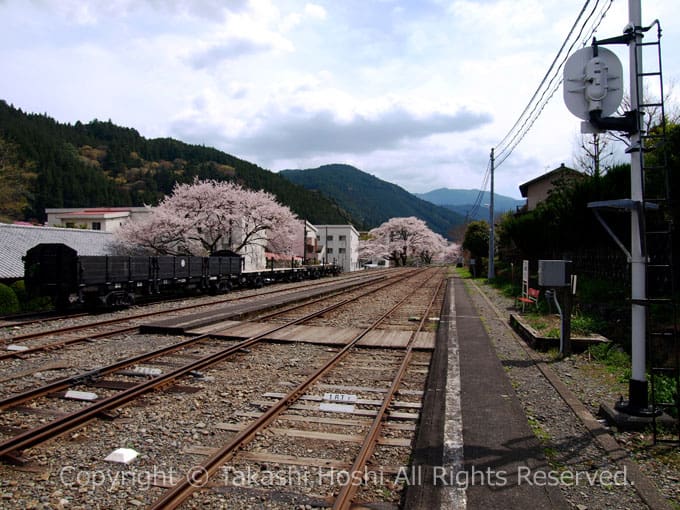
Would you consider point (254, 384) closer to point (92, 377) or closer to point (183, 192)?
point (92, 377)

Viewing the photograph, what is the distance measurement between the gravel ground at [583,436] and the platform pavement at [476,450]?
7.8 inches

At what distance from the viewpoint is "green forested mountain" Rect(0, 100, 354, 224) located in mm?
92250

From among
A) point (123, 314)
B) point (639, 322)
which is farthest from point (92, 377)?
point (123, 314)

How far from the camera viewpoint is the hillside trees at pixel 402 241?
93.7 meters

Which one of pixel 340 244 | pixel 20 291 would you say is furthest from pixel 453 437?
pixel 340 244

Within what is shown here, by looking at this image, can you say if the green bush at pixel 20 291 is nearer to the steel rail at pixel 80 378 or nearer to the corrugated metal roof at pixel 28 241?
the corrugated metal roof at pixel 28 241

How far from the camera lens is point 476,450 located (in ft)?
15.7

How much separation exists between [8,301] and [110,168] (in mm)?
122469

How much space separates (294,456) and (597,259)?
18.9 m

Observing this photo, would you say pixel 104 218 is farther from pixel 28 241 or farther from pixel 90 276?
pixel 90 276

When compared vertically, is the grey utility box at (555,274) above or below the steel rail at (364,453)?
above

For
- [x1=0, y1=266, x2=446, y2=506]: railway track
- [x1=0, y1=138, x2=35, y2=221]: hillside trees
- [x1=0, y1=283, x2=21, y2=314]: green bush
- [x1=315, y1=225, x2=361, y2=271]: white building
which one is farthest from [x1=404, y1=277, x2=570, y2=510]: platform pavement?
[x1=315, y1=225, x2=361, y2=271]: white building

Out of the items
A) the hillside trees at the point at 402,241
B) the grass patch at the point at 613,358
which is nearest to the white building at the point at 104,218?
the hillside trees at the point at 402,241

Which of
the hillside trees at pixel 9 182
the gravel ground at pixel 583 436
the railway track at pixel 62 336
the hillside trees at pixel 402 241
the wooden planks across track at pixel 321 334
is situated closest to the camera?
the gravel ground at pixel 583 436
